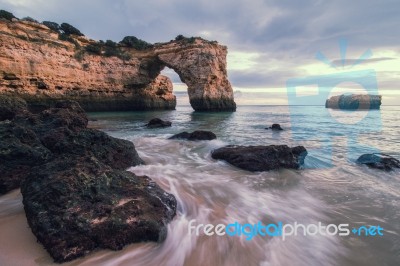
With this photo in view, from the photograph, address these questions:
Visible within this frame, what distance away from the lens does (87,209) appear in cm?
266

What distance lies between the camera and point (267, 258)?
2.60m

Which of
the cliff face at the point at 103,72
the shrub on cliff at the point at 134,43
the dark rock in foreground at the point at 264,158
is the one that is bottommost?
the dark rock in foreground at the point at 264,158

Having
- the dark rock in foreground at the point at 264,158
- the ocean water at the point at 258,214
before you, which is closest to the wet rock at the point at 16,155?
the ocean water at the point at 258,214

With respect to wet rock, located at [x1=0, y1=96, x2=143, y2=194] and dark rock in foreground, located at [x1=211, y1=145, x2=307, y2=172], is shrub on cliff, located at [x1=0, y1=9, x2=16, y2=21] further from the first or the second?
dark rock in foreground, located at [x1=211, y1=145, x2=307, y2=172]

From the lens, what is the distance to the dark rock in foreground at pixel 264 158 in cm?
570

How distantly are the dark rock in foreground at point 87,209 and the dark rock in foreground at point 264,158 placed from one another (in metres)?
2.87

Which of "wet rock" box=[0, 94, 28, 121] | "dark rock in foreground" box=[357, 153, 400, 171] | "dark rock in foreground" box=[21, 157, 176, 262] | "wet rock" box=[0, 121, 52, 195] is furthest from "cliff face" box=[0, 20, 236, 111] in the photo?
"dark rock in foreground" box=[357, 153, 400, 171]

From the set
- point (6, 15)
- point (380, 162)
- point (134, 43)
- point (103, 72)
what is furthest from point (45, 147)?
point (134, 43)

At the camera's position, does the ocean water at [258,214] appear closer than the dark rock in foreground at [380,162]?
Yes

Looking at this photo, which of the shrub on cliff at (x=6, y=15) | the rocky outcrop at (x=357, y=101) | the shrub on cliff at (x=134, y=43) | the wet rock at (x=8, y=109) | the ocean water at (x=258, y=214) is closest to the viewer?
the ocean water at (x=258, y=214)

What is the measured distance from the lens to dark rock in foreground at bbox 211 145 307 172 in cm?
570

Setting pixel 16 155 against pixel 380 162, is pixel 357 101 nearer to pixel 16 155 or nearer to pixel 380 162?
pixel 380 162

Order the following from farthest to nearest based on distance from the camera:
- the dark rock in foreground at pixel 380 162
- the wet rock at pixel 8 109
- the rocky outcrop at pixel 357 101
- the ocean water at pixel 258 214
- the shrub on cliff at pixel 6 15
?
the rocky outcrop at pixel 357 101 < the shrub on cliff at pixel 6 15 < the wet rock at pixel 8 109 < the dark rock in foreground at pixel 380 162 < the ocean water at pixel 258 214

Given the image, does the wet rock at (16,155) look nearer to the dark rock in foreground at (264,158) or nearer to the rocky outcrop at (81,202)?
the rocky outcrop at (81,202)
